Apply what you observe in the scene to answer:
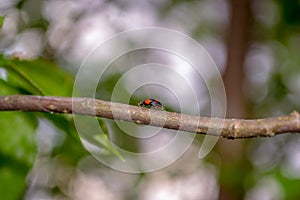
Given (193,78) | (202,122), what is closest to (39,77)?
(202,122)

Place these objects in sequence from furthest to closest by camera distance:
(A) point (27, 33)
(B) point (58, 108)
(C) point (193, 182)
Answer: (C) point (193, 182)
(A) point (27, 33)
(B) point (58, 108)

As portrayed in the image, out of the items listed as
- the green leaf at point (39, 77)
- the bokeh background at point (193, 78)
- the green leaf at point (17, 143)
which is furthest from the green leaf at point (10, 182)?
the bokeh background at point (193, 78)

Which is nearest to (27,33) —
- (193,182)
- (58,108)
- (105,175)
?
(105,175)

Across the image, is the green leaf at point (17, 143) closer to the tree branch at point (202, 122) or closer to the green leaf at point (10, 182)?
the green leaf at point (10, 182)

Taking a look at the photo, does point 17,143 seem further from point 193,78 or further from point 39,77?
point 193,78

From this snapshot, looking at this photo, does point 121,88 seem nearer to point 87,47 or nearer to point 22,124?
point 22,124

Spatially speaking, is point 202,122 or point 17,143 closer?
point 202,122

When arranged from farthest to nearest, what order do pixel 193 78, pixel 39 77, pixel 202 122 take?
1. pixel 193 78
2. pixel 39 77
3. pixel 202 122

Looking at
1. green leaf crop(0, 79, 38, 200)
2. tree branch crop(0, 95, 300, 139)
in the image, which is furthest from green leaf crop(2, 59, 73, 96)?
tree branch crop(0, 95, 300, 139)
